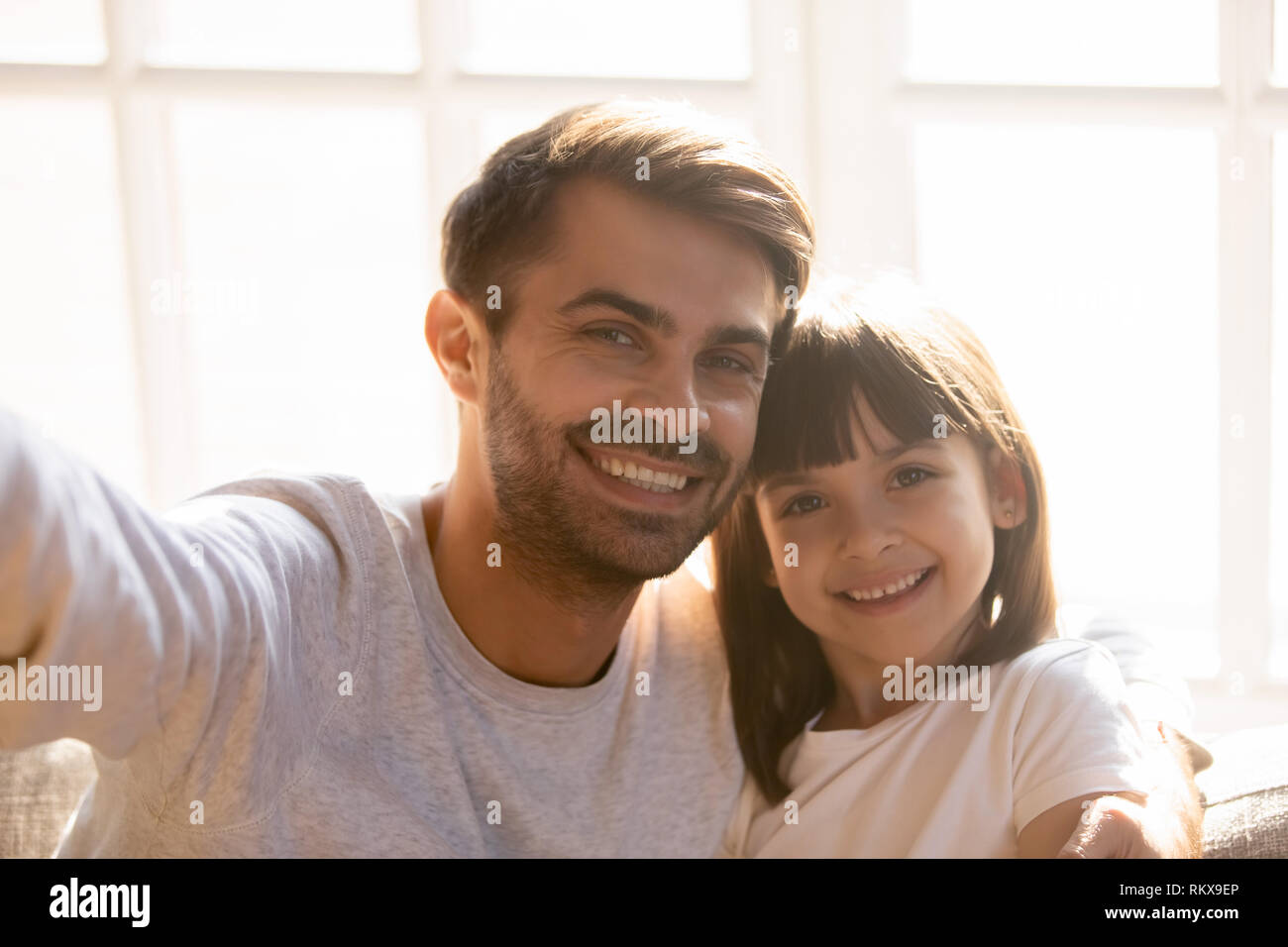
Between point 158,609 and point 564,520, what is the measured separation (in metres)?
0.49

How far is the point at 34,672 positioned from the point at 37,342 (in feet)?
5.09

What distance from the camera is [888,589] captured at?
1290mm

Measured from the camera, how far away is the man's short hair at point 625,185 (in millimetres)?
1256

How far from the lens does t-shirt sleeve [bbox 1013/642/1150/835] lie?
1.14 metres

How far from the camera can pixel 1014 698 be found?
124cm

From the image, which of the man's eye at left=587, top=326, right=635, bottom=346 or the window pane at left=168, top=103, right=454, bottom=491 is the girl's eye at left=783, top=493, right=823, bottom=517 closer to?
the man's eye at left=587, top=326, right=635, bottom=346

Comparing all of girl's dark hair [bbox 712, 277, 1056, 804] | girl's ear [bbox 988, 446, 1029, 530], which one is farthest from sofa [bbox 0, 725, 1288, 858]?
girl's ear [bbox 988, 446, 1029, 530]

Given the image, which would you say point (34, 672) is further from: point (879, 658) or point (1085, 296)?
point (1085, 296)

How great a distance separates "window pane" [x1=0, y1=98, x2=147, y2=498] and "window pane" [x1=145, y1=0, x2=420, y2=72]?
195mm

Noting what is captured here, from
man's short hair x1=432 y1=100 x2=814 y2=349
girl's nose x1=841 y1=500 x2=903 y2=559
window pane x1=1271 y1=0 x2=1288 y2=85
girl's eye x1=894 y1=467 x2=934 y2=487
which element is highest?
window pane x1=1271 y1=0 x2=1288 y2=85

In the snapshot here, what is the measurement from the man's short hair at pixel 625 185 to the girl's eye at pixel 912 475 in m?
0.22

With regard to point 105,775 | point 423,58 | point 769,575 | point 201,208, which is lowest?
point 105,775

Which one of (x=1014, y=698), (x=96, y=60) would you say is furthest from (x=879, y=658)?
(x=96, y=60)

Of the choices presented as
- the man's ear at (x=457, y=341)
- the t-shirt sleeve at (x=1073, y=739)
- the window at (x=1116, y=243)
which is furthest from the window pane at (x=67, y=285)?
the t-shirt sleeve at (x=1073, y=739)
